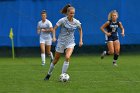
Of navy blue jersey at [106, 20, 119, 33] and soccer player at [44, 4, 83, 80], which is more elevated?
soccer player at [44, 4, 83, 80]

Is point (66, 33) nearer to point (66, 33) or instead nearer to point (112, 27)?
point (66, 33)

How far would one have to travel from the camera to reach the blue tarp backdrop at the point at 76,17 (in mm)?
26594

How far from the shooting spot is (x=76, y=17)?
2681cm

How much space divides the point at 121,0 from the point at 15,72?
1104cm

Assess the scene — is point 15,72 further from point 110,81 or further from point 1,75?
point 110,81

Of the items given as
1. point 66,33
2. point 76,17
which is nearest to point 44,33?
point 66,33

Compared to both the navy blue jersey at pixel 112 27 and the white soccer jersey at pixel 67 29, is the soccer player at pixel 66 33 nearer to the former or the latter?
the white soccer jersey at pixel 67 29

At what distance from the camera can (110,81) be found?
13.9 meters

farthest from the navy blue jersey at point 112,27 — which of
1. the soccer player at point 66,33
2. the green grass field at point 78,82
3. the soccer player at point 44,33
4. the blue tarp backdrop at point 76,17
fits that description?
the blue tarp backdrop at point 76,17

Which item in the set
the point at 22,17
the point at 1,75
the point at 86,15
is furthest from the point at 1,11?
the point at 1,75

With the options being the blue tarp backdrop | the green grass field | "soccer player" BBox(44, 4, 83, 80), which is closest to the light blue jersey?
"soccer player" BBox(44, 4, 83, 80)

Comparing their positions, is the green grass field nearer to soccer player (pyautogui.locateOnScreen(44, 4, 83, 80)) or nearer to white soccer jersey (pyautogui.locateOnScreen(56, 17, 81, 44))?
soccer player (pyautogui.locateOnScreen(44, 4, 83, 80))

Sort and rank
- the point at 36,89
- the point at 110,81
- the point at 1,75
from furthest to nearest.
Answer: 1. the point at 1,75
2. the point at 110,81
3. the point at 36,89

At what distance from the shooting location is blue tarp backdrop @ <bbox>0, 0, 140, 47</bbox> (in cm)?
2659
